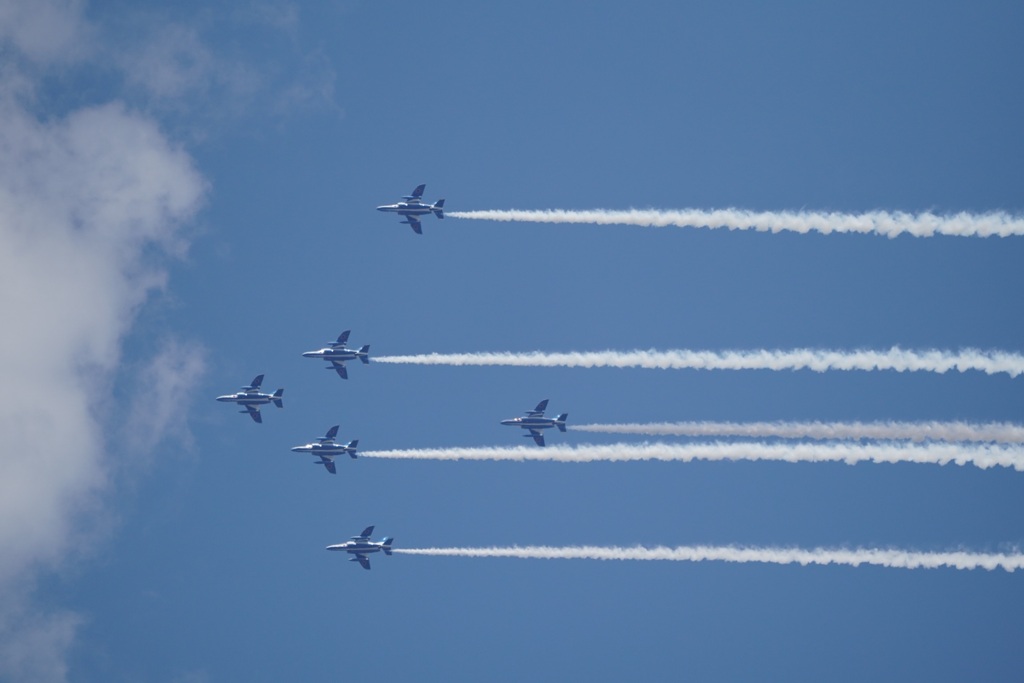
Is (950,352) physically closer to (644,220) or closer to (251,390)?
(644,220)

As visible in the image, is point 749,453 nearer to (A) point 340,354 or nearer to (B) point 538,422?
(B) point 538,422

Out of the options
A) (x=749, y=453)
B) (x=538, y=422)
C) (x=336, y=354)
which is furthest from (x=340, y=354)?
(x=749, y=453)

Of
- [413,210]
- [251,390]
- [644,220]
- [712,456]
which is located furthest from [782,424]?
[251,390]

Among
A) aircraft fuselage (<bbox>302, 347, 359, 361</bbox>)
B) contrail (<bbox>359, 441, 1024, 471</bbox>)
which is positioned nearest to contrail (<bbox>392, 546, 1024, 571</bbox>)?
contrail (<bbox>359, 441, 1024, 471</bbox>)

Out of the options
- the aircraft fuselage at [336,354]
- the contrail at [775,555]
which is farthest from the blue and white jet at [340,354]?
the contrail at [775,555]

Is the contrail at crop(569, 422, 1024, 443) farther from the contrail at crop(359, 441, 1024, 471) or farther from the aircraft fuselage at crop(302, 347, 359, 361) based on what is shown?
the aircraft fuselage at crop(302, 347, 359, 361)

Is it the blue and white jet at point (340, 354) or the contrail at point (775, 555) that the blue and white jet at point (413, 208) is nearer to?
the blue and white jet at point (340, 354)
